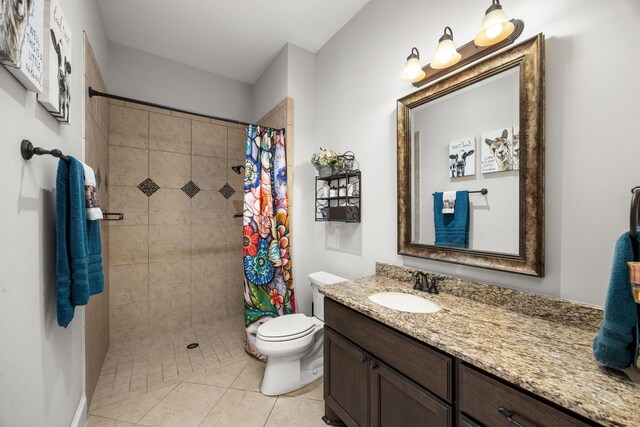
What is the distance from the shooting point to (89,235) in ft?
3.92

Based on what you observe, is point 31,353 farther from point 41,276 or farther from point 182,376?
point 182,376

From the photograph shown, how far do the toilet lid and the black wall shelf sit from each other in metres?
0.84

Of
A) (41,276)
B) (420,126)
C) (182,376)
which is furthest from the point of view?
(182,376)

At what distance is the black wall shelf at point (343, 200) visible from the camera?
1976 millimetres

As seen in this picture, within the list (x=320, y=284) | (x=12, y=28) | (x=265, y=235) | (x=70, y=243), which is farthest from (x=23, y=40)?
(x=320, y=284)

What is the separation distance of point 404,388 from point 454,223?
85cm

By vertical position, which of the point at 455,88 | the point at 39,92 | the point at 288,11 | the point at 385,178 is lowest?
the point at 385,178

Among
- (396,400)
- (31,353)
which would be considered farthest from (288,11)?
(396,400)

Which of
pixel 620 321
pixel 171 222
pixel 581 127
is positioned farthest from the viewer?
pixel 171 222

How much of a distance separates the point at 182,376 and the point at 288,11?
301cm

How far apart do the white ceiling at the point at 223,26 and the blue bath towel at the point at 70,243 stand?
1.72m

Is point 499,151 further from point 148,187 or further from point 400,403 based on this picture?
point 148,187

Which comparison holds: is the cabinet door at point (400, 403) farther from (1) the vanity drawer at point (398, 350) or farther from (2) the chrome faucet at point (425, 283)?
(2) the chrome faucet at point (425, 283)

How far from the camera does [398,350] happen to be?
3.49 feet
